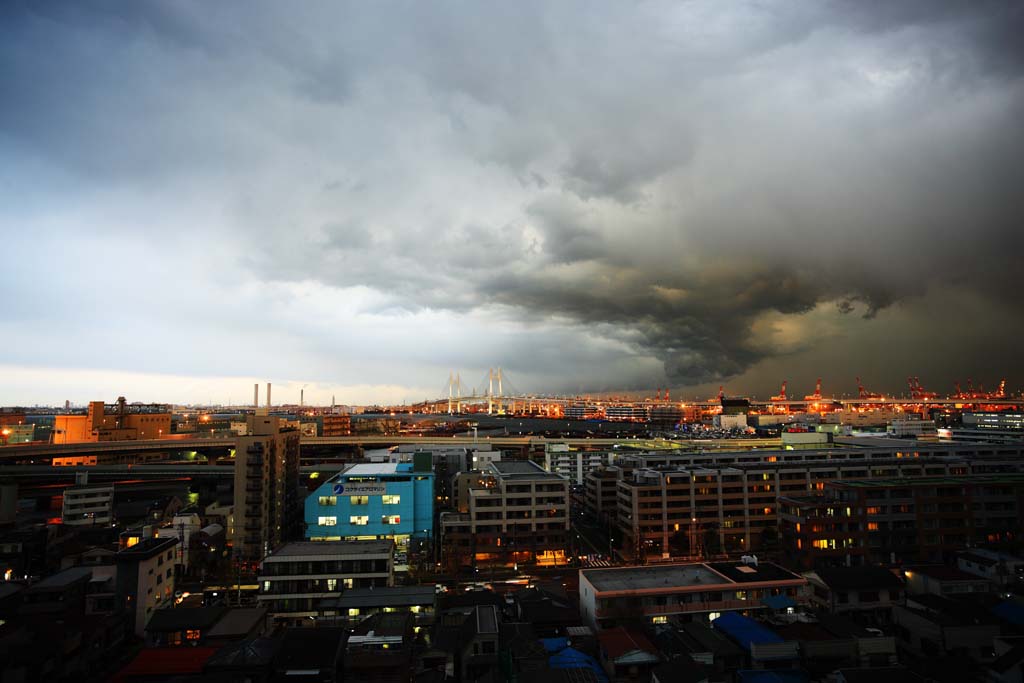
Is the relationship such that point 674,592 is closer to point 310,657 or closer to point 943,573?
point 943,573

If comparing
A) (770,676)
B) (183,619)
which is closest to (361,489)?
(183,619)

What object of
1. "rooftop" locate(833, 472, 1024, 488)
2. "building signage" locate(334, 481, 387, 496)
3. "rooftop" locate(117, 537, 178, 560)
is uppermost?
"rooftop" locate(833, 472, 1024, 488)

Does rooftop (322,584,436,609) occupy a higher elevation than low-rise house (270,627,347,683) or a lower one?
lower

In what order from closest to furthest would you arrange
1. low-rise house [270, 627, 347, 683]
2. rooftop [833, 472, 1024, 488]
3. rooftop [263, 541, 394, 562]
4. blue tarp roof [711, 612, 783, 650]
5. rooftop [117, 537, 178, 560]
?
low-rise house [270, 627, 347, 683]
blue tarp roof [711, 612, 783, 650]
rooftop [117, 537, 178, 560]
rooftop [263, 541, 394, 562]
rooftop [833, 472, 1024, 488]

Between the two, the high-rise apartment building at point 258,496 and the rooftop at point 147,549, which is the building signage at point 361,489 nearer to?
the high-rise apartment building at point 258,496

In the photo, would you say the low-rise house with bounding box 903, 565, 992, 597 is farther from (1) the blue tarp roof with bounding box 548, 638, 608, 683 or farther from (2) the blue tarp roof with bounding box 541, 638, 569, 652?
(2) the blue tarp roof with bounding box 541, 638, 569, 652

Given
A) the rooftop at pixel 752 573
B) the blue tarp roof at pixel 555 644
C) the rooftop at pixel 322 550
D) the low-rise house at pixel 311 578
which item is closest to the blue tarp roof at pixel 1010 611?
the rooftop at pixel 752 573

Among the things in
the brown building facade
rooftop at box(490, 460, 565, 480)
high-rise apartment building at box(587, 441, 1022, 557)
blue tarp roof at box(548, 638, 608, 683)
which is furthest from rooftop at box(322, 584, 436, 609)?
the brown building facade
